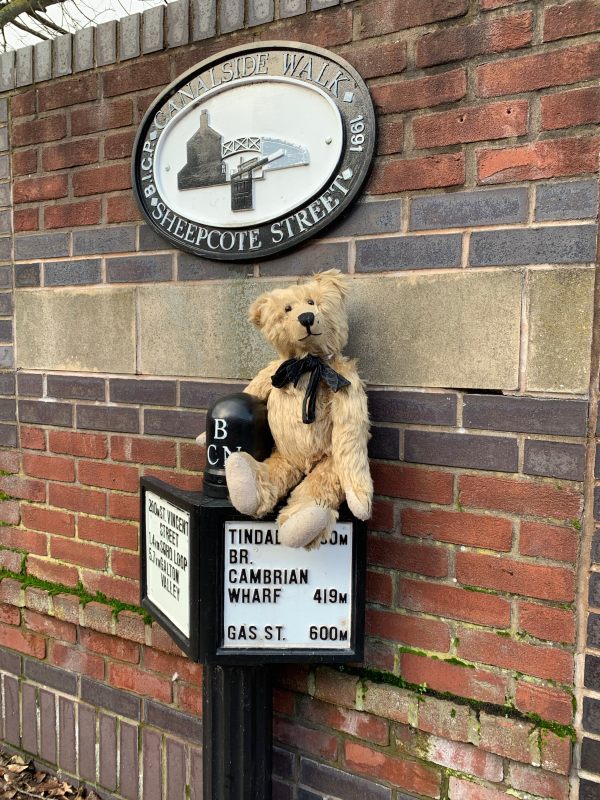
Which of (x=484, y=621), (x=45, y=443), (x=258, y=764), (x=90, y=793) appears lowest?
(x=90, y=793)

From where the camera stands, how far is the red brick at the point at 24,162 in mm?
2512

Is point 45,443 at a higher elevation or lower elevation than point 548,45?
lower

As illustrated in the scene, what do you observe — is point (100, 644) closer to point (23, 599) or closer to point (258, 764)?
point (23, 599)

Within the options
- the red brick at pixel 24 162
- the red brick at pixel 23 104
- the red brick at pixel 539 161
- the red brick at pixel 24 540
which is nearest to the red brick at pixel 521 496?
the red brick at pixel 539 161

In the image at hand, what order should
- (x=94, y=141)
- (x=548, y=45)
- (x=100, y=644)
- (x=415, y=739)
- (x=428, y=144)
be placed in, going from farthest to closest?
(x=100, y=644) < (x=94, y=141) < (x=415, y=739) < (x=428, y=144) < (x=548, y=45)

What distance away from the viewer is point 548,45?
1672 mm

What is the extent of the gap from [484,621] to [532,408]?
65cm

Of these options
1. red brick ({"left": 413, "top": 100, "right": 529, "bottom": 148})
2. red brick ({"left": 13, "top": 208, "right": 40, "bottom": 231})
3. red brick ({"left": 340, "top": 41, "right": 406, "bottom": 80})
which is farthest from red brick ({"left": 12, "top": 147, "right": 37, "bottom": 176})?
red brick ({"left": 413, "top": 100, "right": 529, "bottom": 148})

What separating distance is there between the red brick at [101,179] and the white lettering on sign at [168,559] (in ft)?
3.82

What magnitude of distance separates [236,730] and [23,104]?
8.14ft

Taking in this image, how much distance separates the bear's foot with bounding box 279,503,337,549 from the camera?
153cm

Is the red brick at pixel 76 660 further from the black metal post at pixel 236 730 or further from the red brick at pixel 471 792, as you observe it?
the red brick at pixel 471 792

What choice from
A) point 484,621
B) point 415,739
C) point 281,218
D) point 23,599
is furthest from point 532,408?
point 23,599

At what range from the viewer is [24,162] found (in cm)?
253
